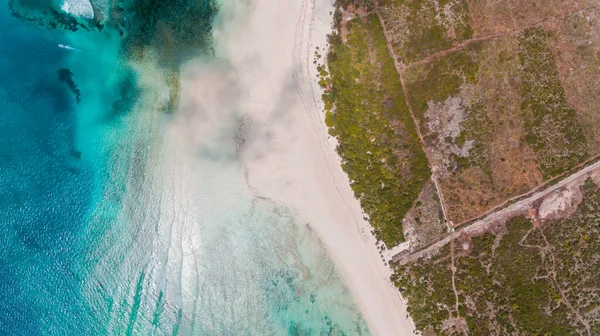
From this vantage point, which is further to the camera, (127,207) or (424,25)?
(127,207)

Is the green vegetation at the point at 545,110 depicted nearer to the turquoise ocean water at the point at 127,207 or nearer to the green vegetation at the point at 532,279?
the green vegetation at the point at 532,279

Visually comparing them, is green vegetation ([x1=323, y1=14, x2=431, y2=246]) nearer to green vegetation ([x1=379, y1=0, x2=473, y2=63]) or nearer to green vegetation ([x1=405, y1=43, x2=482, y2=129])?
green vegetation ([x1=405, y1=43, x2=482, y2=129])

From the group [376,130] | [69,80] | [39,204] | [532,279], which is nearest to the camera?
[532,279]

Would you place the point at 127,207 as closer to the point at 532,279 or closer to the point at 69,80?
the point at 69,80

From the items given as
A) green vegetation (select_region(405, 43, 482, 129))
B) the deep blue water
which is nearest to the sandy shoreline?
green vegetation (select_region(405, 43, 482, 129))

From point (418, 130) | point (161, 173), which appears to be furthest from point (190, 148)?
point (418, 130)

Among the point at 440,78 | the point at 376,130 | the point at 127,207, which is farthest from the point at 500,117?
the point at 127,207

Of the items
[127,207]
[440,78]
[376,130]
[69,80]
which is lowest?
[376,130]

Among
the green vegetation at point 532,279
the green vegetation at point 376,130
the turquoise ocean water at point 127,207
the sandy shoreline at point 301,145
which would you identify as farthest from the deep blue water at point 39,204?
the green vegetation at point 532,279

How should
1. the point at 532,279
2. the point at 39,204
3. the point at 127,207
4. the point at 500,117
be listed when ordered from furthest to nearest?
the point at 39,204 → the point at 127,207 → the point at 500,117 → the point at 532,279
